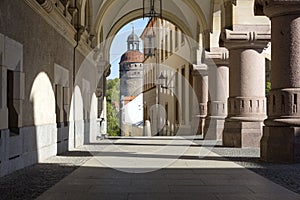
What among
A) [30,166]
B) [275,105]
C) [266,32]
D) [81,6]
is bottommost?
[30,166]

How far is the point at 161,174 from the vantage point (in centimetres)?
899

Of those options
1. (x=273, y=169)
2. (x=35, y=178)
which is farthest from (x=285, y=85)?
(x=35, y=178)

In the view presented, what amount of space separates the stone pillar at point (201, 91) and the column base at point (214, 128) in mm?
3727

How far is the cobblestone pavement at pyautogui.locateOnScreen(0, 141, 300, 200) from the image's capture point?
7075 millimetres

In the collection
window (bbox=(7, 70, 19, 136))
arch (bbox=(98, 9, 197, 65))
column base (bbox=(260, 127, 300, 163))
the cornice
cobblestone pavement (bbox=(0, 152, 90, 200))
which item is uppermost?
arch (bbox=(98, 9, 197, 65))

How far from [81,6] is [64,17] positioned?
14.2 feet

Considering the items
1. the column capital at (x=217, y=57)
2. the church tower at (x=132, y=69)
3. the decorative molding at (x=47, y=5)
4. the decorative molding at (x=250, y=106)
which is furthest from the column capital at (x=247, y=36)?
the church tower at (x=132, y=69)

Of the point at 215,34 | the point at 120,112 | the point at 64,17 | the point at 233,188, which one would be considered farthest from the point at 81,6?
the point at 120,112

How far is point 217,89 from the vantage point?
20.8 m

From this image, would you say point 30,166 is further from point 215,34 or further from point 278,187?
point 215,34

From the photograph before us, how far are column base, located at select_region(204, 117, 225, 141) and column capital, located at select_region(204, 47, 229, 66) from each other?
87.1 inches

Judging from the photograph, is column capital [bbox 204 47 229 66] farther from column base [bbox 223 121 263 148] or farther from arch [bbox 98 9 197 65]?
arch [bbox 98 9 197 65]


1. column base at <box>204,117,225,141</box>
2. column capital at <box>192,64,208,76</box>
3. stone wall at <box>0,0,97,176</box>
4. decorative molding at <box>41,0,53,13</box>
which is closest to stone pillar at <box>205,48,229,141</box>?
column base at <box>204,117,225,141</box>

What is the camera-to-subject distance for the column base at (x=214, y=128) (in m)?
20.9
